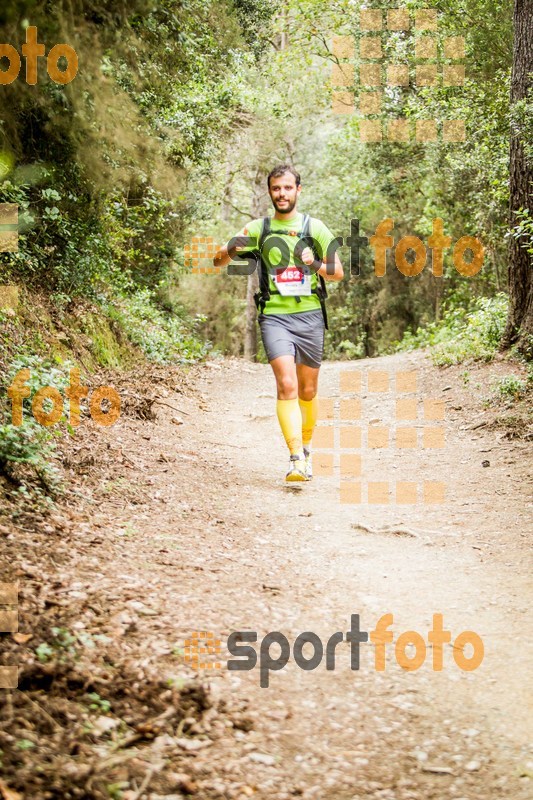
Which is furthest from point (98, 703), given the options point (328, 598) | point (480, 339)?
point (480, 339)

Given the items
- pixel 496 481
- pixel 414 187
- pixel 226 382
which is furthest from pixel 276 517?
pixel 414 187

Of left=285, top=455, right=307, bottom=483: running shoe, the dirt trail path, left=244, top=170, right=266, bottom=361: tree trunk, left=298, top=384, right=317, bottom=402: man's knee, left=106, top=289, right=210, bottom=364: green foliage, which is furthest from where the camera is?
left=244, top=170, right=266, bottom=361: tree trunk

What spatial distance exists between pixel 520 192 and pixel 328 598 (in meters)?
9.04

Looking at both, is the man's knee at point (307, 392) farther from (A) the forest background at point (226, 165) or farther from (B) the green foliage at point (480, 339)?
(B) the green foliage at point (480, 339)

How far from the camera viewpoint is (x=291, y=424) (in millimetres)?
6883

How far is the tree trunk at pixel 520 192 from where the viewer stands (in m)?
11.1

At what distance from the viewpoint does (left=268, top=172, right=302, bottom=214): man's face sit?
6559mm

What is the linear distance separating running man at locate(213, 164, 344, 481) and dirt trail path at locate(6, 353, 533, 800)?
74 centimetres

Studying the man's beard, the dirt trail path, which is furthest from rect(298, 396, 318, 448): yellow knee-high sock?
the man's beard

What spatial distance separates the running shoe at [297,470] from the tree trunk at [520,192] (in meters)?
5.60

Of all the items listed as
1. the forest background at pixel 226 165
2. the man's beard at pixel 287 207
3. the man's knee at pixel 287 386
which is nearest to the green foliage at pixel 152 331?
the forest background at pixel 226 165

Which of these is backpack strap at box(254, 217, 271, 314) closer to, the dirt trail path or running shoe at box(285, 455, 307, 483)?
running shoe at box(285, 455, 307, 483)

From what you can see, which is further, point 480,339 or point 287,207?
point 480,339

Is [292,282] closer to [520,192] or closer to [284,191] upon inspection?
[284,191]
